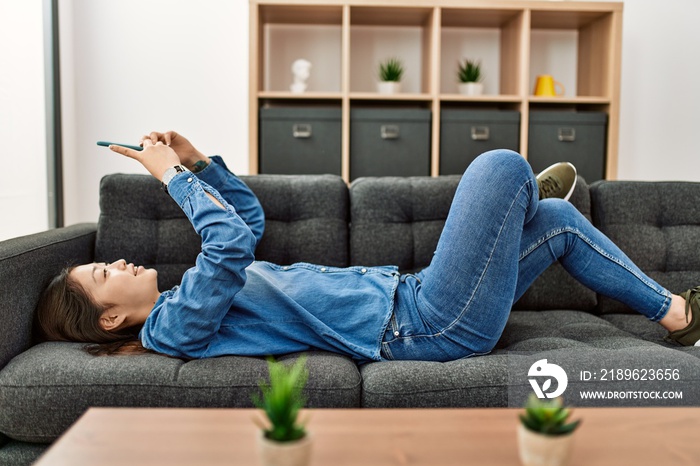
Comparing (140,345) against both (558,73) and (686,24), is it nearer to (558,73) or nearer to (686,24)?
(558,73)

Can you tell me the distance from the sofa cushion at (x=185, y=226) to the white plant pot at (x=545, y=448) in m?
1.29

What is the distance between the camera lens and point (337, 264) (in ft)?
6.76

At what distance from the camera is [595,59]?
3625 millimetres

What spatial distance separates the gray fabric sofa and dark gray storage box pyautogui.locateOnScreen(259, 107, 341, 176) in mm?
1214

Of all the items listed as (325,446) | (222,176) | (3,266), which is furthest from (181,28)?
(325,446)

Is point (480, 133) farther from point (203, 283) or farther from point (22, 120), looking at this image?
point (203, 283)

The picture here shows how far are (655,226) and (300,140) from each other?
68.0 inches

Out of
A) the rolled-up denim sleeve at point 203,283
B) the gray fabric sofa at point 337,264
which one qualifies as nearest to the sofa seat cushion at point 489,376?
the gray fabric sofa at point 337,264

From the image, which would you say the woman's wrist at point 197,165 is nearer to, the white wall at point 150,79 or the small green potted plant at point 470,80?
the white wall at point 150,79

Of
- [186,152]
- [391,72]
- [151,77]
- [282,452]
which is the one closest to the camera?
[282,452]

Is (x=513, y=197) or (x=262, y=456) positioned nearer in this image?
(x=262, y=456)

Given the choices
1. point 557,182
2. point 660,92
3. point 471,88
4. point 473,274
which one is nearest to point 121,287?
point 473,274

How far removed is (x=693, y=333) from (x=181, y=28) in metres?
2.93

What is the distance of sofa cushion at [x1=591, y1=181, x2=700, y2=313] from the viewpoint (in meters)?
2.13
